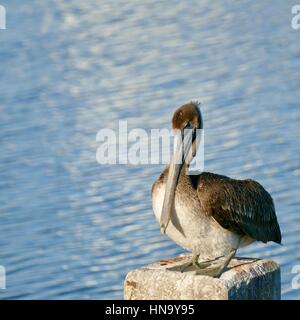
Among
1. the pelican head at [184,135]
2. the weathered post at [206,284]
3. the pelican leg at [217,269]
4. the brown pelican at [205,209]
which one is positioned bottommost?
the weathered post at [206,284]

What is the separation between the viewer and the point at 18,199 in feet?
37.7

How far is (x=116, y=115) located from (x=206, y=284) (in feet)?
22.9

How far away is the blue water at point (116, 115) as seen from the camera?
1016cm

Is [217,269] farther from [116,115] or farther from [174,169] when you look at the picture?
[116,115]

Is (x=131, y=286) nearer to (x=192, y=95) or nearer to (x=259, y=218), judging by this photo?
(x=259, y=218)

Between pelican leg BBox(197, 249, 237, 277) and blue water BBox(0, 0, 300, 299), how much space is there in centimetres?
223

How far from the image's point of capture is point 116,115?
530 inches

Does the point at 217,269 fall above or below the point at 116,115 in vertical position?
below

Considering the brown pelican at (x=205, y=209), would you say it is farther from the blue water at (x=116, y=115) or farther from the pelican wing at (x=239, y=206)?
the blue water at (x=116, y=115)

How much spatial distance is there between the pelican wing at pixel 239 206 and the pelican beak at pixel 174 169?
0.68 feet

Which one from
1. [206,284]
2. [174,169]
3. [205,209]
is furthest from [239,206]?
[206,284]

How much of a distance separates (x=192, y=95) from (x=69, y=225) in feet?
11.8

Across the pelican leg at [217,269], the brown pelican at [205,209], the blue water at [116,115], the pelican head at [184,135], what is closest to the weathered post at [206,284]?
the pelican leg at [217,269]

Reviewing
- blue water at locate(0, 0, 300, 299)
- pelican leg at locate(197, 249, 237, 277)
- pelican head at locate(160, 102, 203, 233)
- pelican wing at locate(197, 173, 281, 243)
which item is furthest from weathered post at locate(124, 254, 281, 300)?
blue water at locate(0, 0, 300, 299)
